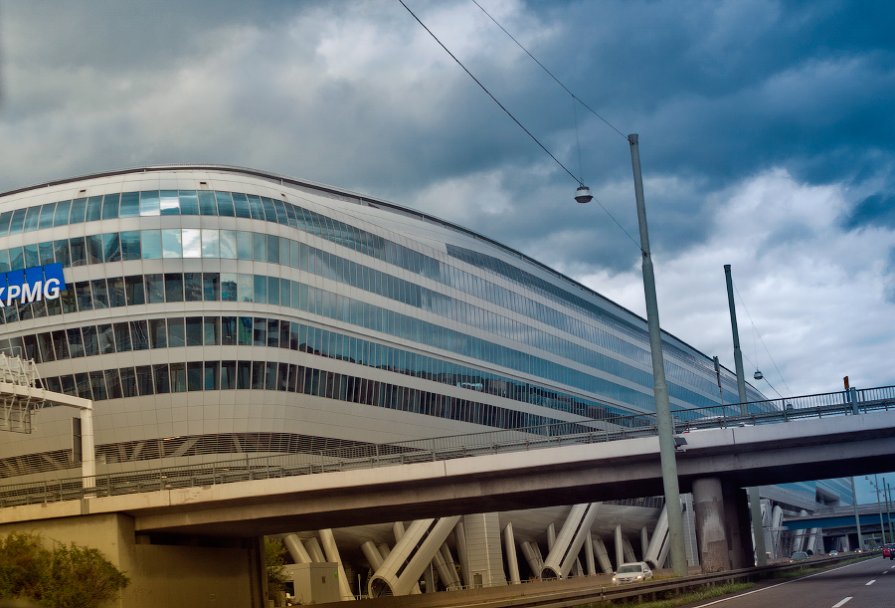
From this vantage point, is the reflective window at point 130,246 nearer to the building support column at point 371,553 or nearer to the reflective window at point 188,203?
the reflective window at point 188,203

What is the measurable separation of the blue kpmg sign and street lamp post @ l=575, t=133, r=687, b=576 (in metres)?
36.8

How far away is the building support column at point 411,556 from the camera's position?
227ft

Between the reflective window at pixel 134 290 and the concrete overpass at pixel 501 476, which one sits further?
the reflective window at pixel 134 290

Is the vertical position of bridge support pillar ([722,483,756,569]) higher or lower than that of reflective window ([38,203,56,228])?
lower

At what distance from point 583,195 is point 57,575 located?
2061 centimetres

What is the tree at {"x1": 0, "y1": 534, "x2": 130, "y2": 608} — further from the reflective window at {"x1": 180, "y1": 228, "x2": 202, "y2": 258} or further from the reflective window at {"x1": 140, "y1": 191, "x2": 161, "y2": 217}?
the reflective window at {"x1": 140, "y1": 191, "x2": 161, "y2": 217}

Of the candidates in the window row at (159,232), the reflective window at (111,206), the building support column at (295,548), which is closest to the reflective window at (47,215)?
the window row at (159,232)

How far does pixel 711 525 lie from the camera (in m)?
38.0

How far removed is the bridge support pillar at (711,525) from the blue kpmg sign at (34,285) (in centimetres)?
3679

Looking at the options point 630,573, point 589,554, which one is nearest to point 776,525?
A: point 589,554

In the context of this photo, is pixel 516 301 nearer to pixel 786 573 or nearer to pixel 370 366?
pixel 370 366

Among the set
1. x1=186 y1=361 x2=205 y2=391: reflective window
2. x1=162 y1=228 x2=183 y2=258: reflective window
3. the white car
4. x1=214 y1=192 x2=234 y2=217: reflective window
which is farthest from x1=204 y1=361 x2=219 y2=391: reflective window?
the white car

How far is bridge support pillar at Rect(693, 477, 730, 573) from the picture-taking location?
37.4m

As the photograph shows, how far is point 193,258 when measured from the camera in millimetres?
59375
